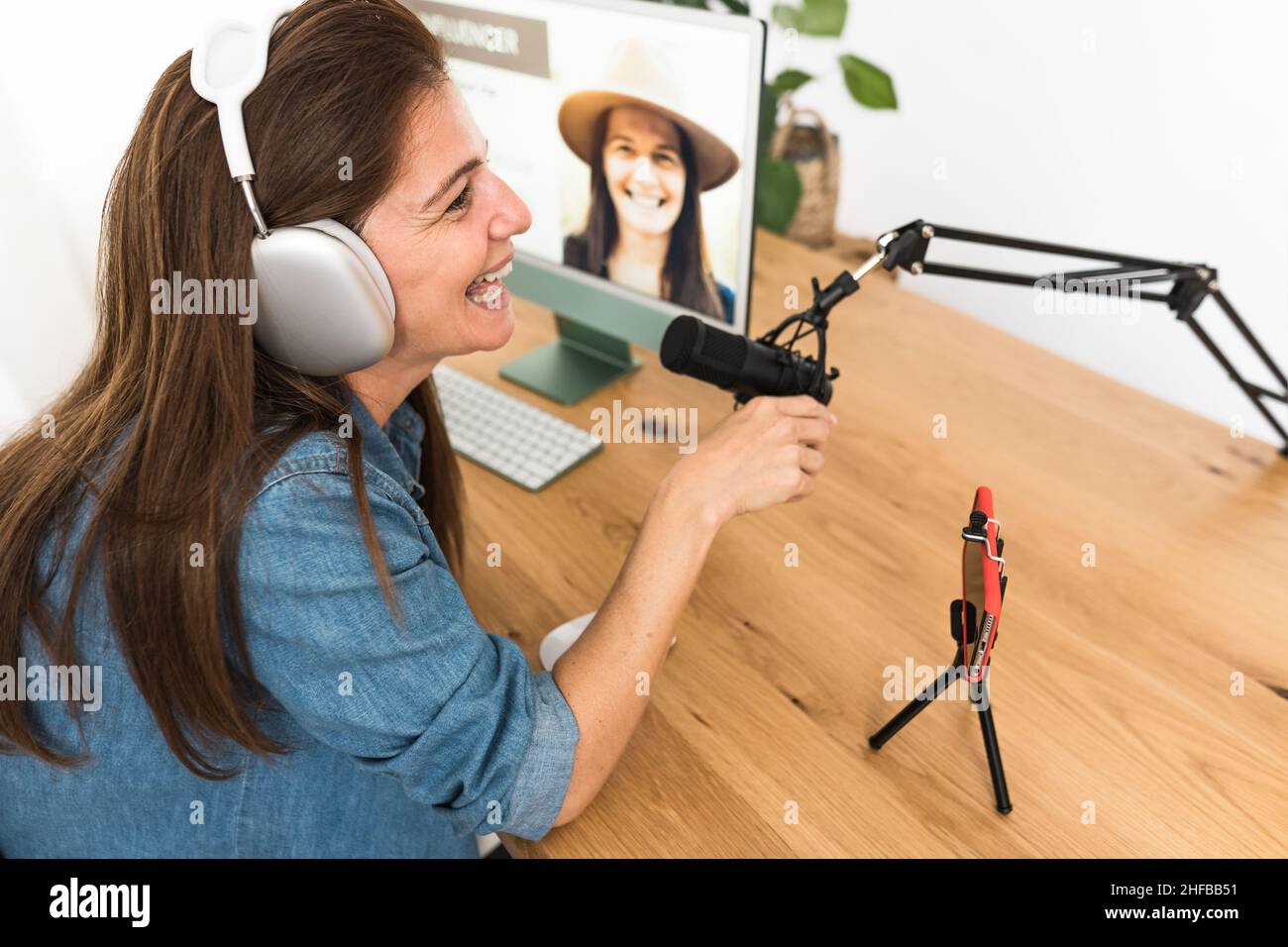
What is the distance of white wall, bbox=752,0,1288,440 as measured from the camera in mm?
1477

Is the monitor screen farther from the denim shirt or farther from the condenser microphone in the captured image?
the denim shirt

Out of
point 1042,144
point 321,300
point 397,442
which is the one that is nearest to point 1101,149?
point 1042,144

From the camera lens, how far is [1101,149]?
1689 mm

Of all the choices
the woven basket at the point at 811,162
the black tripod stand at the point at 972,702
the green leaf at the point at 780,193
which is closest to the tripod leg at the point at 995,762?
the black tripod stand at the point at 972,702

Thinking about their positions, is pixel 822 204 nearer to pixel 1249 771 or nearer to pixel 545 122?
pixel 545 122

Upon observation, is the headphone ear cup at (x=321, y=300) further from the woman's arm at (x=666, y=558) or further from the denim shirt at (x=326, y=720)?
the woman's arm at (x=666, y=558)

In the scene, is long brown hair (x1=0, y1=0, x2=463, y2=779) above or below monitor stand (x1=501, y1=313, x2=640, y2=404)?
above

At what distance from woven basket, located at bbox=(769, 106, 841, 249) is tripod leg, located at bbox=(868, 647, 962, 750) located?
1228 mm

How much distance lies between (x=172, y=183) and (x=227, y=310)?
0.10 meters

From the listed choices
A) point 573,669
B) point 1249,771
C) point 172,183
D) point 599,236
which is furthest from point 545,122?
point 1249,771

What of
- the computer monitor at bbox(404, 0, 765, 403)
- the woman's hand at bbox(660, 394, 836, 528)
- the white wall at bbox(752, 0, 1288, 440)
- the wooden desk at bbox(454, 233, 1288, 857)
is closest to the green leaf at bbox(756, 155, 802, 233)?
the white wall at bbox(752, 0, 1288, 440)

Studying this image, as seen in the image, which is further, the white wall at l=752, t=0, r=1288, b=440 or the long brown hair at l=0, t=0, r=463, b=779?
the white wall at l=752, t=0, r=1288, b=440

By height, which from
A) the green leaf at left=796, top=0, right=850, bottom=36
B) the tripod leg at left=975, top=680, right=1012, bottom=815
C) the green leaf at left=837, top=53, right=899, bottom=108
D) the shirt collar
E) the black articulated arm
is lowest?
the tripod leg at left=975, top=680, right=1012, bottom=815

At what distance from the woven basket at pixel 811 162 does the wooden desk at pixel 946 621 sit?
0.70 metres
